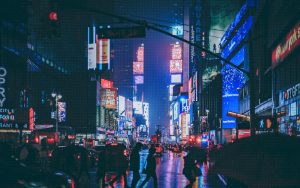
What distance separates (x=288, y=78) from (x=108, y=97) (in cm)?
10882

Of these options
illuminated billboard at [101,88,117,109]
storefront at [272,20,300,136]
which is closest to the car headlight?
storefront at [272,20,300,136]

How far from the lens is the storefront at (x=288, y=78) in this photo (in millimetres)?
33213

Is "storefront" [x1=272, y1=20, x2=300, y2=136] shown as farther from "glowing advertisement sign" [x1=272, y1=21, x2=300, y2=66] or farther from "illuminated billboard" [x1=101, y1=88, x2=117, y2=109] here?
"illuminated billboard" [x1=101, y1=88, x2=117, y2=109]

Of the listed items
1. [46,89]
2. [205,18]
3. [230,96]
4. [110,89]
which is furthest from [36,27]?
[205,18]

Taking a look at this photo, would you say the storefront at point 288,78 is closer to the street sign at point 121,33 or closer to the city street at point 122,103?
the city street at point 122,103

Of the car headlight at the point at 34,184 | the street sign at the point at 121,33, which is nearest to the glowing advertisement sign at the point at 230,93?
the street sign at the point at 121,33

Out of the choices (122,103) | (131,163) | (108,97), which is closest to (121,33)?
(131,163)

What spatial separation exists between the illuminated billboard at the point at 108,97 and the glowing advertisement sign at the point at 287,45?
102406 millimetres

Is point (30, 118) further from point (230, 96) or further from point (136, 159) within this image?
point (230, 96)

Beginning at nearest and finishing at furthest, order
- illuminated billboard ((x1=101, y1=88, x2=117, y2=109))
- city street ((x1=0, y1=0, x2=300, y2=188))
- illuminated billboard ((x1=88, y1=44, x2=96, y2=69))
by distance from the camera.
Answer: city street ((x1=0, y1=0, x2=300, y2=188)) < illuminated billboard ((x1=101, y1=88, x2=117, y2=109)) < illuminated billboard ((x1=88, y1=44, x2=96, y2=69))

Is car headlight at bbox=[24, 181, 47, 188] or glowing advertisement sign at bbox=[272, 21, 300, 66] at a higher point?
glowing advertisement sign at bbox=[272, 21, 300, 66]

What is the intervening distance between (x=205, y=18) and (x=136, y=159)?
423 ft

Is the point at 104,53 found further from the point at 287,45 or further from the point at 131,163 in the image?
the point at 131,163

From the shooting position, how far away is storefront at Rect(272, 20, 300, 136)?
33.2 meters
